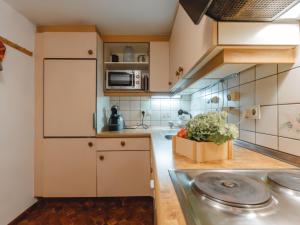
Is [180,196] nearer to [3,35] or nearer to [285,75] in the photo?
[285,75]

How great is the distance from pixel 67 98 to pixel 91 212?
4.06 feet

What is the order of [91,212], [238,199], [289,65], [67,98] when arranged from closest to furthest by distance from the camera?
[238,199] → [289,65] → [91,212] → [67,98]

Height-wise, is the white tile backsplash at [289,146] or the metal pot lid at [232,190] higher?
the white tile backsplash at [289,146]

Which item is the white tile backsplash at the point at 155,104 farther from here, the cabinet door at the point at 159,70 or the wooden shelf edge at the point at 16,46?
the wooden shelf edge at the point at 16,46

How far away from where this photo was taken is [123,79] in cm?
230

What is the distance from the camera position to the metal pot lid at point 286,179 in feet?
2.00

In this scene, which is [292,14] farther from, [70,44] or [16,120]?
[16,120]

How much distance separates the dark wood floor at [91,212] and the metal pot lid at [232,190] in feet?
4.56

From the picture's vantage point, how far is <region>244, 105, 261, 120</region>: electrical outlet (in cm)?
106

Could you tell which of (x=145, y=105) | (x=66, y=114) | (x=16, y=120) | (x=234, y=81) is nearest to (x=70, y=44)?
(x=66, y=114)

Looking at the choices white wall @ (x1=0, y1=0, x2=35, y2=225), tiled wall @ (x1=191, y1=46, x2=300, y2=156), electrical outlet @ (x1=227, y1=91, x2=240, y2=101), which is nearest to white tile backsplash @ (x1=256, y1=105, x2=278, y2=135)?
tiled wall @ (x1=191, y1=46, x2=300, y2=156)

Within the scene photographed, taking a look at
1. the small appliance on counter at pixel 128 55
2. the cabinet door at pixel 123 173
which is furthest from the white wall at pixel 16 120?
the small appliance on counter at pixel 128 55

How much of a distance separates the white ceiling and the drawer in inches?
50.2

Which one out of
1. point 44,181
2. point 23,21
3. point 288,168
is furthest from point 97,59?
point 288,168
